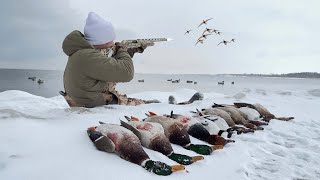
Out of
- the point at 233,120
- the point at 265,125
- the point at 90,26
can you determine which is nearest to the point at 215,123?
the point at 233,120

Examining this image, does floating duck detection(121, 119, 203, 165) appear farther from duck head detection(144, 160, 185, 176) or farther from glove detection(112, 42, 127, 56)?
glove detection(112, 42, 127, 56)

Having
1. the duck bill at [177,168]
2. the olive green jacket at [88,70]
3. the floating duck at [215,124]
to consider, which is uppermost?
the olive green jacket at [88,70]

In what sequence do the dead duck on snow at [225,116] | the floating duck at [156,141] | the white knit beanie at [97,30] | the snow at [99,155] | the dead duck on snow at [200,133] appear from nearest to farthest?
the snow at [99,155] → the floating duck at [156,141] → the dead duck on snow at [200,133] → the white knit beanie at [97,30] → the dead duck on snow at [225,116]

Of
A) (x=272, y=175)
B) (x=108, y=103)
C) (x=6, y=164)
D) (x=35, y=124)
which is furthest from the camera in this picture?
(x=108, y=103)

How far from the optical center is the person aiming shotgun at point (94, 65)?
564cm

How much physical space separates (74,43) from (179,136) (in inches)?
98.0

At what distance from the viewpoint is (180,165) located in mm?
3602

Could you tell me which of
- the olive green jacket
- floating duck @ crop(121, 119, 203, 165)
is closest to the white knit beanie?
the olive green jacket

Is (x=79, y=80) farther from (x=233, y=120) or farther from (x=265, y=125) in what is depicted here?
(x=265, y=125)

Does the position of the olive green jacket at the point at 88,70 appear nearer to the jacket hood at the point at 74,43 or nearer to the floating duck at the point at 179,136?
the jacket hood at the point at 74,43

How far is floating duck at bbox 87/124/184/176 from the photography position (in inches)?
136

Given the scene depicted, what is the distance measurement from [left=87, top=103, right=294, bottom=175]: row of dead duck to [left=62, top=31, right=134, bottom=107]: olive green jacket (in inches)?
40.6

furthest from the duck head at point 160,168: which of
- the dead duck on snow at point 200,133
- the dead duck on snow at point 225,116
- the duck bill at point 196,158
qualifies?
the dead duck on snow at point 225,116

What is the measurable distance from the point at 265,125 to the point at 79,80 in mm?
3677
